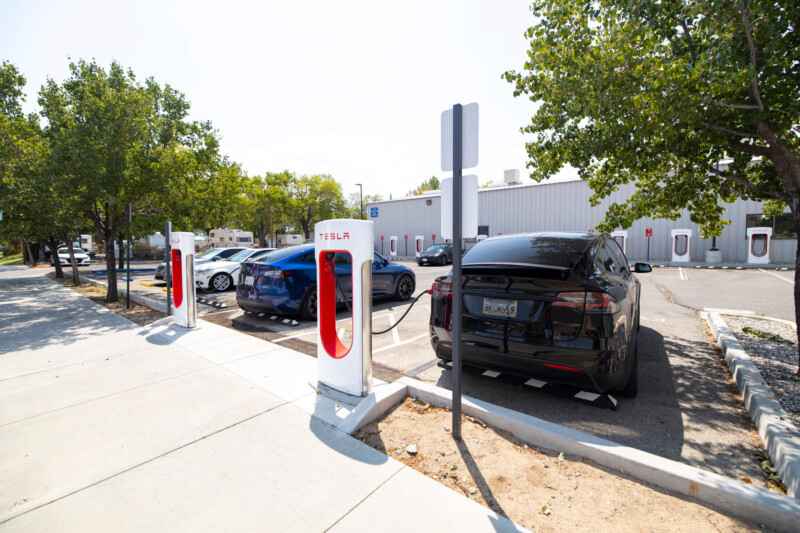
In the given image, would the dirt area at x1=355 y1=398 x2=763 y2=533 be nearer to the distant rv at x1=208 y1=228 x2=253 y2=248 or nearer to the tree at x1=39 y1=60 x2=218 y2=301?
the tree at x1=39 y1=60 x2=218 y2=301

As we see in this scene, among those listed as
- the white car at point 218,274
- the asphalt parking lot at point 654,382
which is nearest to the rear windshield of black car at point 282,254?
the asphalt parking lot at point 654,382

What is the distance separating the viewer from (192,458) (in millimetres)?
2703

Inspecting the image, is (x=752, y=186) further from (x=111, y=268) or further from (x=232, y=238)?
(x=232, y=238)

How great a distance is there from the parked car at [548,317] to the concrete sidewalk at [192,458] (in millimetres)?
1370

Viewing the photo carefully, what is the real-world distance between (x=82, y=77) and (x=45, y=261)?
33.8 m

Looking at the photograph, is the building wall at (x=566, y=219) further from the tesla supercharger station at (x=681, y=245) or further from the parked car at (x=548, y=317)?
the parked car at (x=548, y=317)

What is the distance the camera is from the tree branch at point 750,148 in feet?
13.7

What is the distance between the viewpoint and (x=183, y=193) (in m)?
10.3

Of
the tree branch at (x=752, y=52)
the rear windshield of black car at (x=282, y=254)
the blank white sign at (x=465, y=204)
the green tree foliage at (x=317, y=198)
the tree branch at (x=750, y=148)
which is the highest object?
the green tree foliage at (x=317, y=198)

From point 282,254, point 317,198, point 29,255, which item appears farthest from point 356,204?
point 282,254

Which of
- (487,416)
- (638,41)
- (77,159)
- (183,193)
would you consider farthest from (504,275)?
(183,193)

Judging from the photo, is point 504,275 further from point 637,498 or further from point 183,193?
point 183,193

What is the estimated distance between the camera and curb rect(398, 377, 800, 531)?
2.00 m

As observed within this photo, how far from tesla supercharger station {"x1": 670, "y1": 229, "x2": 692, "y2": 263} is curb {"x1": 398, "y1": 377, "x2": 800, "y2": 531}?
22.3 meters
